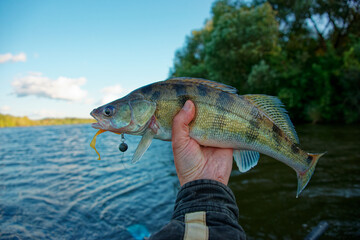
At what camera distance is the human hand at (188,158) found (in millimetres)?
2678

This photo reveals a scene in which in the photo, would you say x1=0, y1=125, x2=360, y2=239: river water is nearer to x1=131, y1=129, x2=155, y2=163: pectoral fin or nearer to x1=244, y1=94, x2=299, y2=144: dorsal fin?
x1=244, y1=94, x2=299, y2=144: dorsal fin

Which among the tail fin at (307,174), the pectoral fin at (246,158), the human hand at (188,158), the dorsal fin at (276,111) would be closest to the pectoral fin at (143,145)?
the human hand at (188,158)

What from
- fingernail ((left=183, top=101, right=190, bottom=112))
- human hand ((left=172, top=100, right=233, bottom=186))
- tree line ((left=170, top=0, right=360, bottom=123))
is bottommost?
human hand ((left=172, top=100, right=233, bottom=186))

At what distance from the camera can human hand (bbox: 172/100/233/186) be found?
8.79 ft

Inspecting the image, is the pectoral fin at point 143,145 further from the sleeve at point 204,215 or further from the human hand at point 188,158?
the sleeve at point 204,215

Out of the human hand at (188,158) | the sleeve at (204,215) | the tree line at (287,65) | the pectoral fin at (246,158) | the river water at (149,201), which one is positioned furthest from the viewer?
the tree line at (287,65)

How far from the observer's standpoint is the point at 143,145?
289cm

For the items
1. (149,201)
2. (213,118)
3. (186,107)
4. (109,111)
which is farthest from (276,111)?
(149,201)

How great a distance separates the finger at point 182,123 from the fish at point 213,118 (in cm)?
10

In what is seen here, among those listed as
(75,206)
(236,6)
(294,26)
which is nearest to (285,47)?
(294,26)

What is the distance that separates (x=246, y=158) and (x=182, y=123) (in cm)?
107

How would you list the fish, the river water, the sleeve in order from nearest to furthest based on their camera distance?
the sleeve, the fish, the river water

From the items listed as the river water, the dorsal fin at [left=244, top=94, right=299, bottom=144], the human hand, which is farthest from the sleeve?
the river water

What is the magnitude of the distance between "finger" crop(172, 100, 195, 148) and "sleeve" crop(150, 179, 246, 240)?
72 cm
